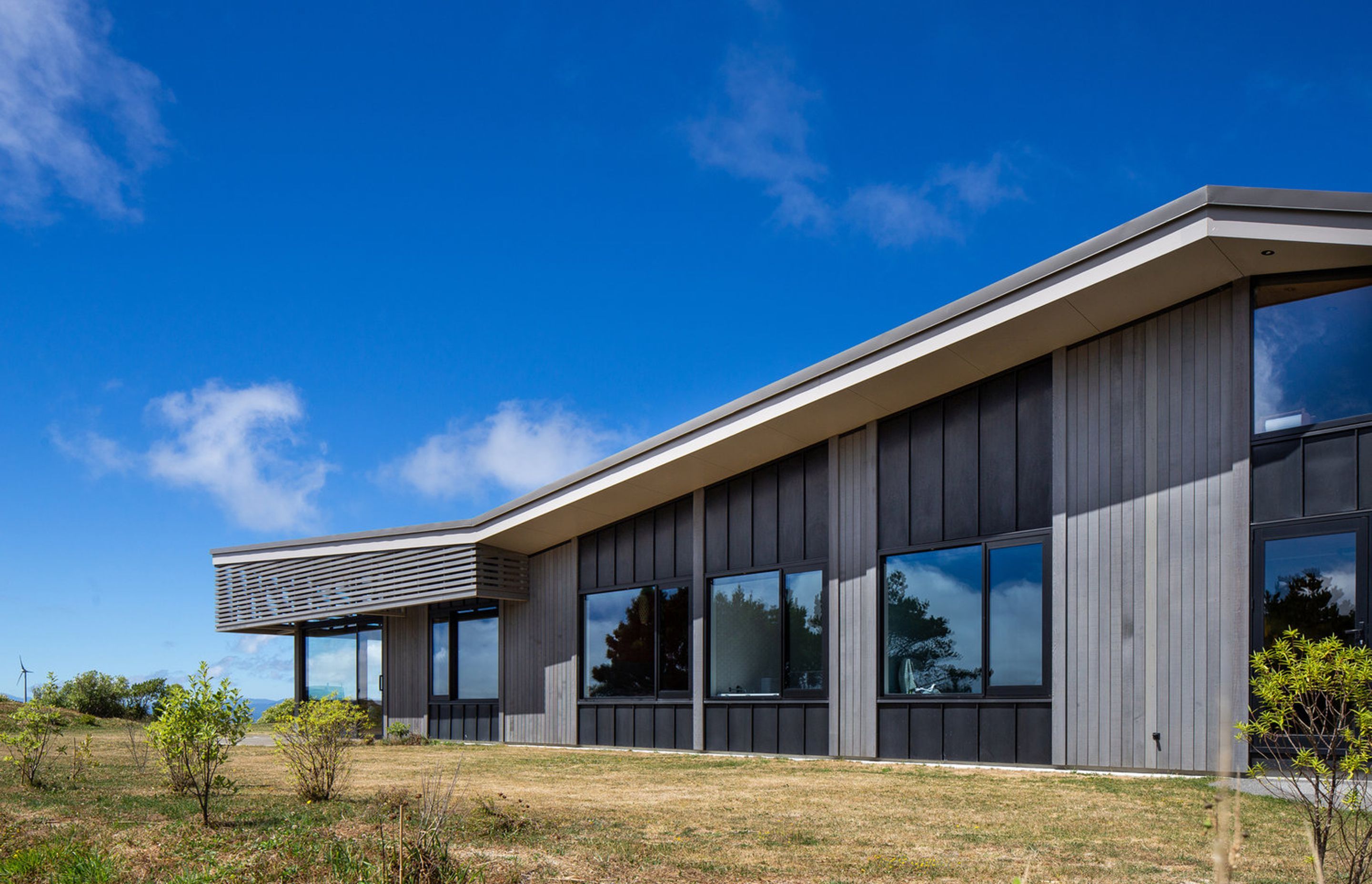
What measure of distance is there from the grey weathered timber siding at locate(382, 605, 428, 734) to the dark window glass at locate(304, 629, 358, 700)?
4.30 ft

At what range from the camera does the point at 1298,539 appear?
10.3m

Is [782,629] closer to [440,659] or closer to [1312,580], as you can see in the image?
[1312,580]

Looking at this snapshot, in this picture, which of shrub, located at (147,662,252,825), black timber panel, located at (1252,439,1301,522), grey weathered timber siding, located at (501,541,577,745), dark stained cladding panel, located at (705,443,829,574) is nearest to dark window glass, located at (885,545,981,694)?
dark stained cladding panel, located at (705,443,829,574)

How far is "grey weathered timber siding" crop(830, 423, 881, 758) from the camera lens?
45.8 feet

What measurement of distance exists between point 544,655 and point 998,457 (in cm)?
958

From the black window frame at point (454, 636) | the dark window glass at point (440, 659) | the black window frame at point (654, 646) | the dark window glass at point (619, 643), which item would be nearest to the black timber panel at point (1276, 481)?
the black window frame at point (654, 646)

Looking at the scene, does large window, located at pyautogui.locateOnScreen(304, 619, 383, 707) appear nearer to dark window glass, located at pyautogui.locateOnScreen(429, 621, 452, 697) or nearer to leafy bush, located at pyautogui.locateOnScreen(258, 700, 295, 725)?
leafy bush, located at pyautogui.locateOnScreen(258, 700, 295, 725)

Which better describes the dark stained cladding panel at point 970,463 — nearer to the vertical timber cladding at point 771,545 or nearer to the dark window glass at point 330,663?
the vertical timber cladding at point 771,545

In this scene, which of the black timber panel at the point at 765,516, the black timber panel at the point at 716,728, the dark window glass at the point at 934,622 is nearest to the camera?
the dark window glass at the point at 934,622

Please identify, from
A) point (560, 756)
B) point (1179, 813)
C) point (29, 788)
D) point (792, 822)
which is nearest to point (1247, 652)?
point (1179, 813)

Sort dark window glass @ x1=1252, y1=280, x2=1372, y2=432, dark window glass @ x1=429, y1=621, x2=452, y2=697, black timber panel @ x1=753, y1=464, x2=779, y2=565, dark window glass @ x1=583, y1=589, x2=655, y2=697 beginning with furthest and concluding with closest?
dark window glass @ x1=429, y1=621, x2=452, y2=697 < dark window glass @ x1=583, y1=589, x2=655, y2=697 < black timber panel @ x1=753, y1=464, x2=779, y2=565 < dark window glass @ x1=1252, y1=280, x2=1372, y2=432

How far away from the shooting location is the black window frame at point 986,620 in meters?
12.2

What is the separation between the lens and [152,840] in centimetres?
693

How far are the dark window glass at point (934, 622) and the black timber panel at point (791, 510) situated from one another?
1.54 meters
